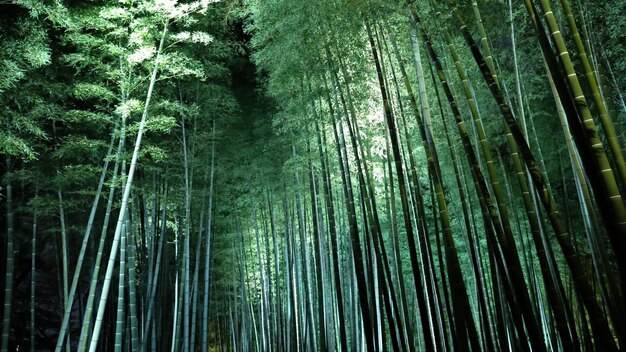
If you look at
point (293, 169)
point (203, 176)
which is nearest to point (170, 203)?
point (203, 176)

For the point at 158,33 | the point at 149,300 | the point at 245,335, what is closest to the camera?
the point at 158,33

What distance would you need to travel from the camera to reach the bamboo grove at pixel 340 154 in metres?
2.26

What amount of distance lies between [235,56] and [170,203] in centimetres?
315

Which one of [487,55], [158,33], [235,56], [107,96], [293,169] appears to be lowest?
[487,55]

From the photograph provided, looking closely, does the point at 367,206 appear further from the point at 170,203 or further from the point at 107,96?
the point at 170,203

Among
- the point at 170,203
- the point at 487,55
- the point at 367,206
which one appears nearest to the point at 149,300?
the point at 170,203

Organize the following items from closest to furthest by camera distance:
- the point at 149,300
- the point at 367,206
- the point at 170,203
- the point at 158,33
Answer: the point at 367,206 → the point at 158,33 → the point at 149,300 → the point at 170,203

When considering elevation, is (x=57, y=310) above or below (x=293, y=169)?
below

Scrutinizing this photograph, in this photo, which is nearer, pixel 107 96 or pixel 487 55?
pixel 487 55

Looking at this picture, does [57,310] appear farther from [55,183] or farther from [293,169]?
[293,169]

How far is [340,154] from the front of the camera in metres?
4.15

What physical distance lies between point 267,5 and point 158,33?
134 centimetres

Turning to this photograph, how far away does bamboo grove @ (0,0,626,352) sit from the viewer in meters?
2.26

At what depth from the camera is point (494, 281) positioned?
3053 mm
